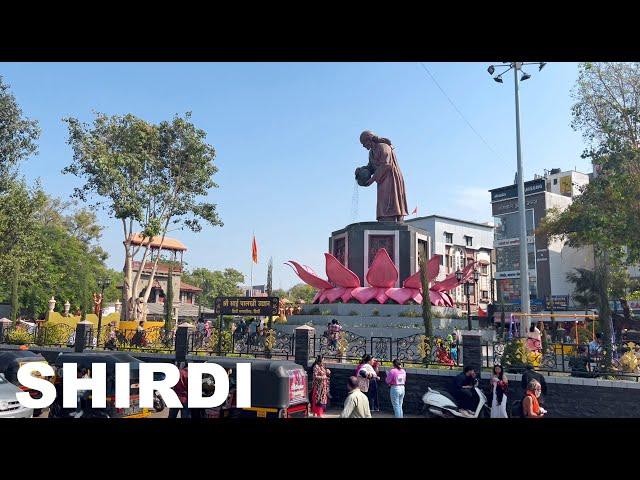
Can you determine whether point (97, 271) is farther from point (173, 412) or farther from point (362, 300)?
point (173, 412)

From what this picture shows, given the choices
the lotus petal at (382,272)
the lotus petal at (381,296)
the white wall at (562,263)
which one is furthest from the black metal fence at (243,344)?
the white wall at (562,263)

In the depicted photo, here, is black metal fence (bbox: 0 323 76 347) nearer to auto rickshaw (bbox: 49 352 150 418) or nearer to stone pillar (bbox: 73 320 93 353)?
stone pillar (bbox: 73 320 93 353)

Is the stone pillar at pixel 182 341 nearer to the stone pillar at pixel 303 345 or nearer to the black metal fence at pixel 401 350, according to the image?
the black metal fence at pixel 401 350

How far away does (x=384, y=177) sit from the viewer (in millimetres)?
29500

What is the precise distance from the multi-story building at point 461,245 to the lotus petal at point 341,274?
4106 cm

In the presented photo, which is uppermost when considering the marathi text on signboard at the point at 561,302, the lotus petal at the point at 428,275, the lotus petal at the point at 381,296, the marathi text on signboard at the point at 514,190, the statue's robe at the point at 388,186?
the marathi text on signboard at the point at 514,190

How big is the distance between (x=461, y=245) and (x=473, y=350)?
5744 centimetres

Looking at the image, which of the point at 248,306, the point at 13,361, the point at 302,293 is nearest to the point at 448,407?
the point at 248,306

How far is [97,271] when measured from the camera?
53.3m

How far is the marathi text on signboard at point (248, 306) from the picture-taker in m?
19.4

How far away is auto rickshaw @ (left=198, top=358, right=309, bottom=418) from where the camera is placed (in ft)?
35.8
